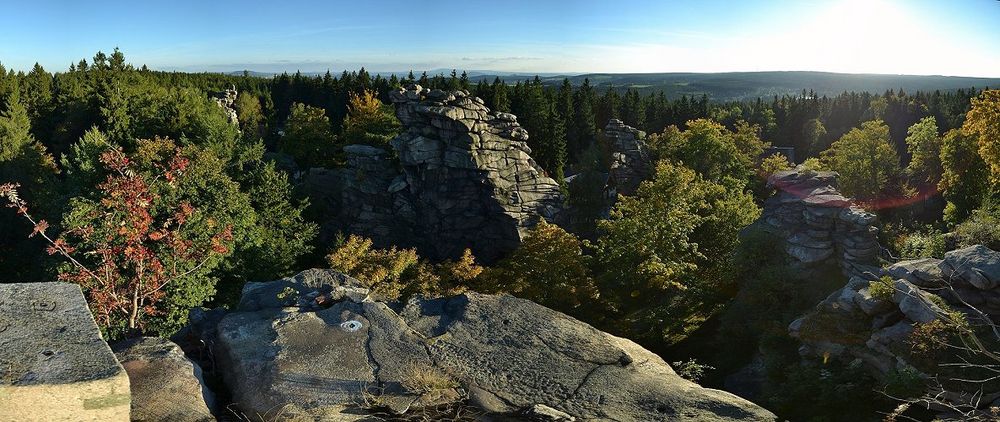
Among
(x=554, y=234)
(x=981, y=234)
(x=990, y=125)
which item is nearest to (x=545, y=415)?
(x=981, y=234)

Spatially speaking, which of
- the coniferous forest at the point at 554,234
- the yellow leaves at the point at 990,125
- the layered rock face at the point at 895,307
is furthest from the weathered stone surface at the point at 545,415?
the yellow leaves at the point at 990,125

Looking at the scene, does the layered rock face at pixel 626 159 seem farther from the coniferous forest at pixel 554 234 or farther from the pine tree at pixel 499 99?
the pine tree at pixel 499 99

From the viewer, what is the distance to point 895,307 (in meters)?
15.0

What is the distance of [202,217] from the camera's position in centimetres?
2409

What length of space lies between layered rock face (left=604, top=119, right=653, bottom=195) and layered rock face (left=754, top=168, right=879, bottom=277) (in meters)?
25.2

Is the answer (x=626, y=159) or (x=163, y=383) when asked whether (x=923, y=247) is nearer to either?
(x=163, y=383)

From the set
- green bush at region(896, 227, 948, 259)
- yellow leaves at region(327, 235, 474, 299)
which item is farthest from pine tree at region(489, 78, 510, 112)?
green bush at region(896, 227, 948, 259)

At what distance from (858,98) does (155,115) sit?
92.2 meters

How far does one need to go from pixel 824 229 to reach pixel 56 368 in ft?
73.1

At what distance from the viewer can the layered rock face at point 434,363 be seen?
22.1ft

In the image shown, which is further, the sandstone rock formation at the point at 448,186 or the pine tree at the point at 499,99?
the pine tree at the point at 499,99

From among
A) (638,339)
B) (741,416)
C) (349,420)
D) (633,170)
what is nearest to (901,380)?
(741,416)

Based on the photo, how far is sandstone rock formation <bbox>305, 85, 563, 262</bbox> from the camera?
39469 millimetres

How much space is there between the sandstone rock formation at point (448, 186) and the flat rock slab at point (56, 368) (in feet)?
109
